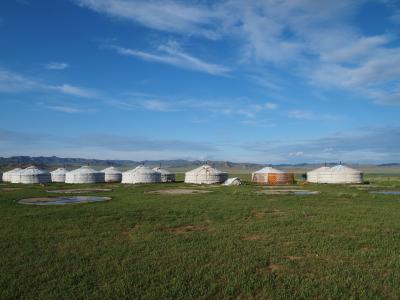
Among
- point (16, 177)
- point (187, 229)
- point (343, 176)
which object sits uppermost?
point (16, 177)

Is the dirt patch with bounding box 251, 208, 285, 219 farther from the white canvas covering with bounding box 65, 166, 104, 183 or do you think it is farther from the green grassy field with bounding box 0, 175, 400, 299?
the white canvas covering with bounding box 65, 166, 104, 183

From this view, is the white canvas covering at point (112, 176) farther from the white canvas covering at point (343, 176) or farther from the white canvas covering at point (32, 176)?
the white canvas covering at point (343, 176)

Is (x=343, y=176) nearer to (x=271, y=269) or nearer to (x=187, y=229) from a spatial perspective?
(x=187, y=229)

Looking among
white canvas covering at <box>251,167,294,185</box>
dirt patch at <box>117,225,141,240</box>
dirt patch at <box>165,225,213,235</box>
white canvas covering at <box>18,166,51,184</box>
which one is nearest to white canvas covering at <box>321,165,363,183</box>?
white canvas covering at <box>251,167,294,185</box>

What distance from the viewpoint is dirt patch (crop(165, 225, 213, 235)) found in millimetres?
14814

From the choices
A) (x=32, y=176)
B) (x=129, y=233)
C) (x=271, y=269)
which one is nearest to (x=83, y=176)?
(x=32, y=176)

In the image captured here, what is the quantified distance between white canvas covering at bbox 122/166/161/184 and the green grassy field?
3568 centimetres

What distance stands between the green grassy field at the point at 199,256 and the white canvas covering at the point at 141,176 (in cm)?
3568

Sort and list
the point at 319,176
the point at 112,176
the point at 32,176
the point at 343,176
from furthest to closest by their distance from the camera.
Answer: the point at 112,176 → the point at 32,176 → the point at 319,176 → the point at 343,176

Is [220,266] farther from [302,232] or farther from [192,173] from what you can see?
[192,173]

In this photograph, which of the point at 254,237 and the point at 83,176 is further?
the point at 83,176

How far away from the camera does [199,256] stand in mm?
10992

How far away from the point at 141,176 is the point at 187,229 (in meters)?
40.0

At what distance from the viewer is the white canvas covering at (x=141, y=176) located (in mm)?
54562
